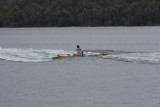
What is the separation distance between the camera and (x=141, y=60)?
36.8m

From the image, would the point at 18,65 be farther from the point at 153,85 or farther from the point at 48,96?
the point at 153,85

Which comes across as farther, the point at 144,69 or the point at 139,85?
the point at 144,69

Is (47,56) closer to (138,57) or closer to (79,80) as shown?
(138,57)
